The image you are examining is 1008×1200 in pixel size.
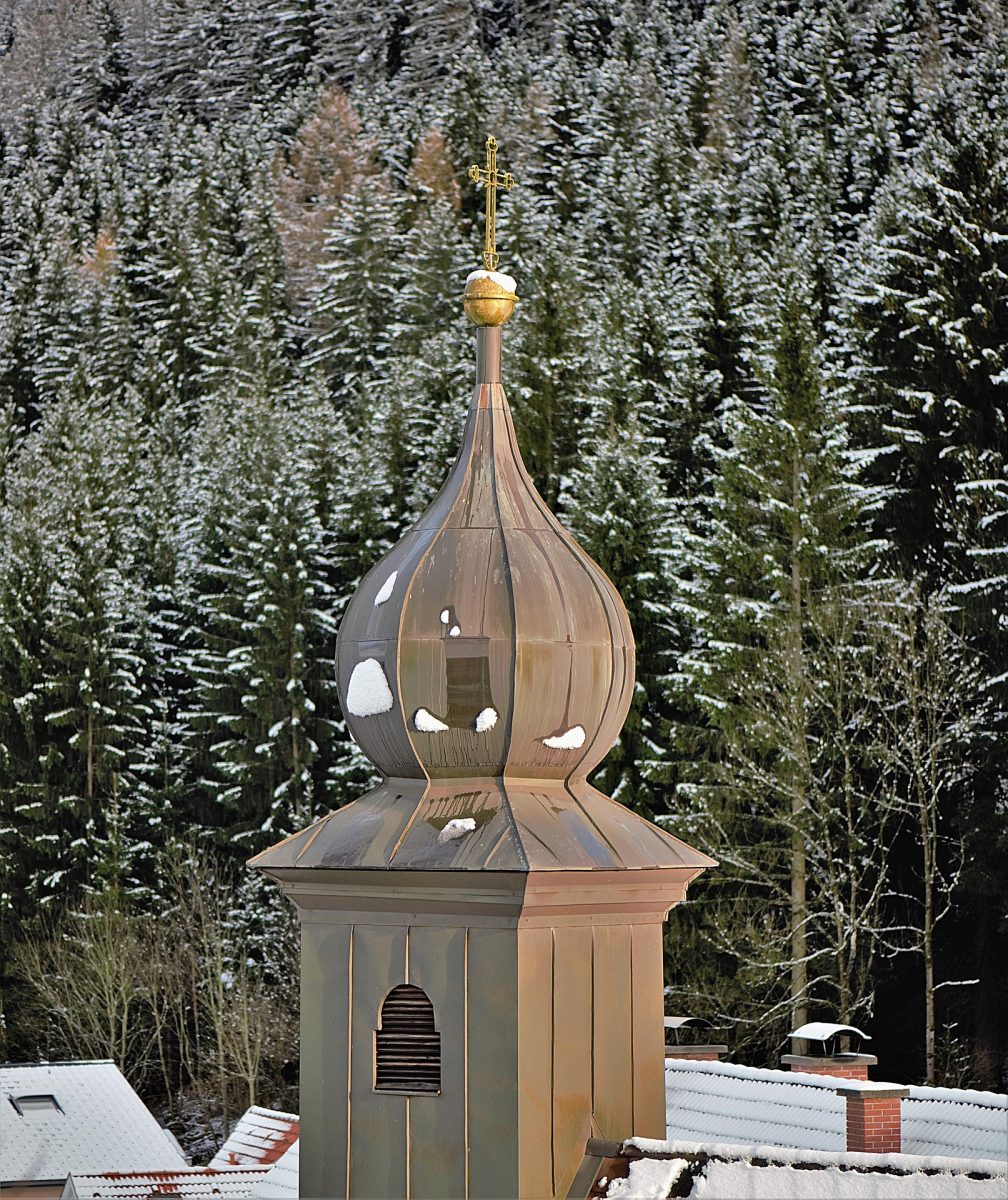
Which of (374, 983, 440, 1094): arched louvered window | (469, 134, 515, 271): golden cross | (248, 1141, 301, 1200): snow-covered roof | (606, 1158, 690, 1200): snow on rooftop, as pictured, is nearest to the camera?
(606, 1158, 690, 1200): snow on rooftop

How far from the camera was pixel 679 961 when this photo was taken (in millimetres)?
29984

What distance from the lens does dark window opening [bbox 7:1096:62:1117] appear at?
868 inches

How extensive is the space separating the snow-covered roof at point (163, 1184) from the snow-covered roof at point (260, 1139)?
0.29 metres

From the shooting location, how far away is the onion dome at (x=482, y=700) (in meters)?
8.08

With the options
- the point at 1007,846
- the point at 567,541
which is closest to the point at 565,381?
the point at 1007,846

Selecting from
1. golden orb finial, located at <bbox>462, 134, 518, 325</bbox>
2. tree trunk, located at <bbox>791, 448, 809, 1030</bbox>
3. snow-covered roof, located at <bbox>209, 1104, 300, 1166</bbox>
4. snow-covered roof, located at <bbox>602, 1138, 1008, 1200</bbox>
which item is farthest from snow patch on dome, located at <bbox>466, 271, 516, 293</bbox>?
tree trunk, located at <bbox>791, 448, 809, 1030</bbox>

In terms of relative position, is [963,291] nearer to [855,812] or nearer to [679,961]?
[855,812]

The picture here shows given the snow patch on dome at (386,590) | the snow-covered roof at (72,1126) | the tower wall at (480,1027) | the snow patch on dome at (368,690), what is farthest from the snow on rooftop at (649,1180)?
the snow-covered roof at (72,1126)

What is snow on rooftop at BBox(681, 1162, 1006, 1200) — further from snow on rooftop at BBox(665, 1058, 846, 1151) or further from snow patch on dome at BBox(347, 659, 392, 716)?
snow on rooftop at BBox(665, 1058, 846, 1151)

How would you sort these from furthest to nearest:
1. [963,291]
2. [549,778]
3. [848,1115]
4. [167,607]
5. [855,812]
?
[167,607]
[963,291]
[855,812]
[848,1115]
[549,778]

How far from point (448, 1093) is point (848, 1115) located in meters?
5.06

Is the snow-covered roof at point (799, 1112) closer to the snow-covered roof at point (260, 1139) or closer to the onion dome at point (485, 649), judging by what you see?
the snow-covered roof at point (260, 1139)

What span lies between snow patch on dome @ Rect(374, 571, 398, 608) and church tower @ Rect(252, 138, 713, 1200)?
0.01 m

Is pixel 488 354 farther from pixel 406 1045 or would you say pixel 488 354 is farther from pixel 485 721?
pixel 406 1045
